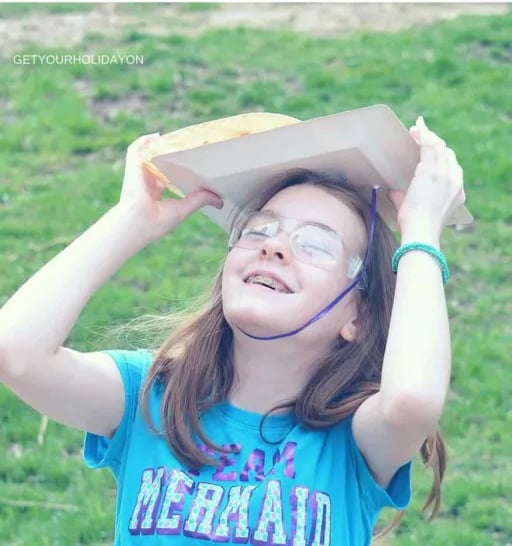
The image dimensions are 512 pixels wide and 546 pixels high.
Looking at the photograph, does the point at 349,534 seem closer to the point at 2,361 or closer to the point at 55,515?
the point at 2,361

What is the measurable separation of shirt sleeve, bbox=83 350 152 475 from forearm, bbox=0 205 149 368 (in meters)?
0.20

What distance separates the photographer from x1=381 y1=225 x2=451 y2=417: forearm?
2.85 meters

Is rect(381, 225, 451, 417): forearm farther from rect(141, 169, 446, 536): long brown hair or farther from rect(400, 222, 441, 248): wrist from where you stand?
rect(141, 169, 446, 536): long brown hair

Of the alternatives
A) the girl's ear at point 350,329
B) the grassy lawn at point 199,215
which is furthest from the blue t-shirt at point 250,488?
the grassy lawn at point 199,215

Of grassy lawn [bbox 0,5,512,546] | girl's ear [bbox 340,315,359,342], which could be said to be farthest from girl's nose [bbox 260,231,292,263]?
grassy lawn [bbox 0,5,512,546]

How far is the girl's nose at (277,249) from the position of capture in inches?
120

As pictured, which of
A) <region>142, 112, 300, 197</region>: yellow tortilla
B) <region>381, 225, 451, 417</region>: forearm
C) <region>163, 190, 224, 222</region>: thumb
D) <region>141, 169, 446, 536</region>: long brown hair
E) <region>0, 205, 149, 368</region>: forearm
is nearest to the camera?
<region>381, 225, 451, 417</region>: forearm

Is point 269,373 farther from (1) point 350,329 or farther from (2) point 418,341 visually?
(2) point 418,341

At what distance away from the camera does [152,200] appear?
130 inches

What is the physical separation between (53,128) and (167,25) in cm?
165

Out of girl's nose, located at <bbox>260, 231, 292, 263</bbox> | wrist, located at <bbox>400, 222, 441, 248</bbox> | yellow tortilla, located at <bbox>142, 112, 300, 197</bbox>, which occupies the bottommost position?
girl's nose, located at <bbox>260, 231, 292, 263</bbox>

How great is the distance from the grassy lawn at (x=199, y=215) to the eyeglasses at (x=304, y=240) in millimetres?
1514

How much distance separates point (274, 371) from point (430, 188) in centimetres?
54

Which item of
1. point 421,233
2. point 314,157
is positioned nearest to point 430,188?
point 421,233
